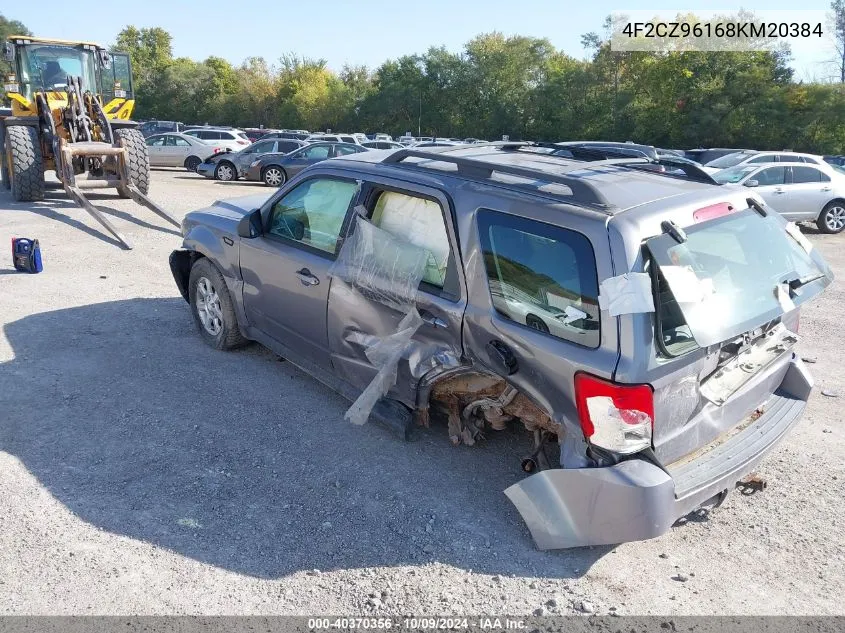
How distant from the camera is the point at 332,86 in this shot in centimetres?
5881

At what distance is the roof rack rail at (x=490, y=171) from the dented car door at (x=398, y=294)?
0.24 metres

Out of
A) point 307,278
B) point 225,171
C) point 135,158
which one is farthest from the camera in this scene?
point 225,171

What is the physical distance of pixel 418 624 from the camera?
9.34 feet

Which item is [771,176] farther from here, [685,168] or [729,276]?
[729,276]

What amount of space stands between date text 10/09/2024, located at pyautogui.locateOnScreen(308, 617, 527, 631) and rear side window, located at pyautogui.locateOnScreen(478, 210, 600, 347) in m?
1.25

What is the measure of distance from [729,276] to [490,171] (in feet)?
4.36

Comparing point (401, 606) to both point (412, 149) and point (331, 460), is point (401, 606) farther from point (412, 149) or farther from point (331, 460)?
point (412, 149)

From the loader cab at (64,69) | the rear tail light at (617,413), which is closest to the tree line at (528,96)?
the loader cab at (64,69)

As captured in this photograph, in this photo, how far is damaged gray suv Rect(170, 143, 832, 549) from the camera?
2.98 metres

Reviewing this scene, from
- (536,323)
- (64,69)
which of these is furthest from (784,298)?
(64,69)

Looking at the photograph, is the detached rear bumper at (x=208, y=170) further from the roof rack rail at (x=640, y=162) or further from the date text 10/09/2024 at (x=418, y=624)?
the date text 10/09/2024 at (x=418, y=624)

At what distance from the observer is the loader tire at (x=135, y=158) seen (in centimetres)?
1309

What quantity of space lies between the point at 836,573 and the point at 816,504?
0.60m

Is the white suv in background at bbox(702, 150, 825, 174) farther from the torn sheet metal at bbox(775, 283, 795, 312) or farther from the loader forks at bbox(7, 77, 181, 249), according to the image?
the torn sheet metal at bbox(775, 283, 795, 312)
